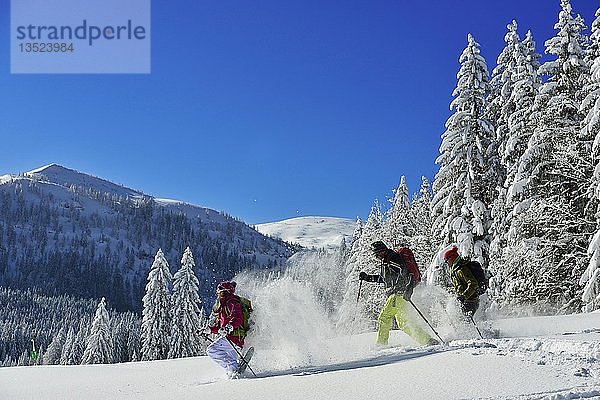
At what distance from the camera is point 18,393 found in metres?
8.62

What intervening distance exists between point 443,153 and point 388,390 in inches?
819

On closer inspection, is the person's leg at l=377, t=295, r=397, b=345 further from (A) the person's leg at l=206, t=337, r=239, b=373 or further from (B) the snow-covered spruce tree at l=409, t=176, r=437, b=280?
(B) the snow-covered spruce tree at l=409, t=176, r=437, b=280

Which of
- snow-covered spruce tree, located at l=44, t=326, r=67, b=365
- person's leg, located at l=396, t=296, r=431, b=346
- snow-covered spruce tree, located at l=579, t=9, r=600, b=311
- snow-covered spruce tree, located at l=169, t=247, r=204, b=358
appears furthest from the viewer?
snow-covered spruce tree, located at l=44, t=326, r=67, b=365

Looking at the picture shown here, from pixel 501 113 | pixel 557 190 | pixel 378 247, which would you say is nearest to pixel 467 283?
pixel 378 247

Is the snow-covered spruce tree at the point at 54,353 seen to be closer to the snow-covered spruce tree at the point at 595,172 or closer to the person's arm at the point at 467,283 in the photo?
the snow-covered spruce tree at the point at 595,172

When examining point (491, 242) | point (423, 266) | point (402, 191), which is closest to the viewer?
point (491, 242)

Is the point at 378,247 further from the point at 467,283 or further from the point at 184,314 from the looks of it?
the point at 184,314

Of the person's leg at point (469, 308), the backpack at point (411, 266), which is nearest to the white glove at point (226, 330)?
the backpack at point (411, 266)

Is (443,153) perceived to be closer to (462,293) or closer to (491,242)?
(491,242)

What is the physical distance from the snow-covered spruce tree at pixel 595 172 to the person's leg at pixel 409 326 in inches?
354

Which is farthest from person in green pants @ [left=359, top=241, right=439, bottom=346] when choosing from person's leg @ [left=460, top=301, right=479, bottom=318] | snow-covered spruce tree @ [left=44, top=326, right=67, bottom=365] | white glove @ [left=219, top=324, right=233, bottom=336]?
snow-covered spruce tree @ [left=44, top=326, right=67, bottom=365]

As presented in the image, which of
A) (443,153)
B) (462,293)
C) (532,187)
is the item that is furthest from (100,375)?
(443,153)

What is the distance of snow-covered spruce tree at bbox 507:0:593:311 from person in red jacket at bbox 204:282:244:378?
14.2 meters

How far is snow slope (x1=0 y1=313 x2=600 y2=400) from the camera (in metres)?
6.43
